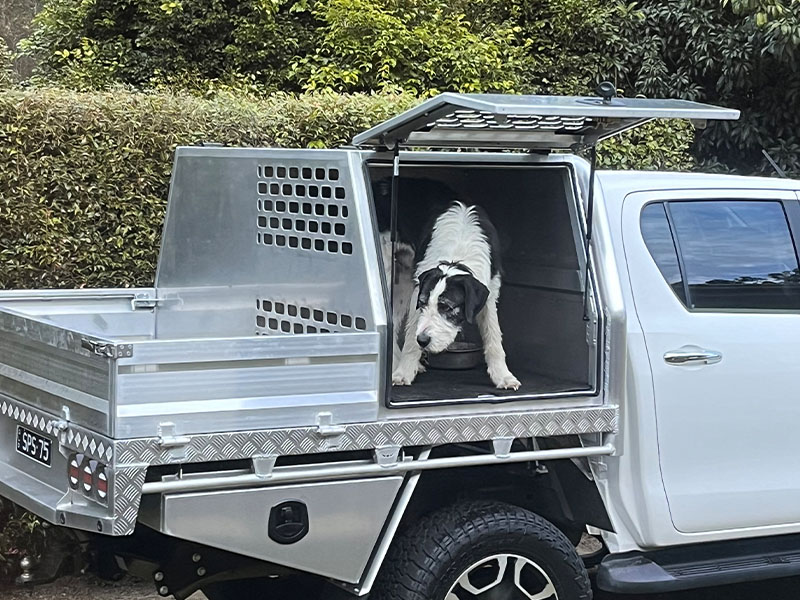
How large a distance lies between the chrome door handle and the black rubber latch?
1637 mm

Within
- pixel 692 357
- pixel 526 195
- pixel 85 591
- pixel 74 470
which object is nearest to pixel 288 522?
pixel 74 470

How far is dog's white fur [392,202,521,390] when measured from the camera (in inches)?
178

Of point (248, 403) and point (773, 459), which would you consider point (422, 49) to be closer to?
point (773, 459)

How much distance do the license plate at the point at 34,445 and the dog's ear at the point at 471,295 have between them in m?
1.69

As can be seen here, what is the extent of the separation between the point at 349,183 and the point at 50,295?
62.3 inches

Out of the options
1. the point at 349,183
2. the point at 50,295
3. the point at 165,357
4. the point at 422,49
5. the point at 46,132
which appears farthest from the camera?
the point at 422,49

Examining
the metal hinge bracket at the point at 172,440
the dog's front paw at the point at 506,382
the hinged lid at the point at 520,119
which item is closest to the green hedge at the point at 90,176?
the hinged lid at the point at 520,119

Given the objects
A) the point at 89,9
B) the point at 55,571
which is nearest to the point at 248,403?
the point at 55,571

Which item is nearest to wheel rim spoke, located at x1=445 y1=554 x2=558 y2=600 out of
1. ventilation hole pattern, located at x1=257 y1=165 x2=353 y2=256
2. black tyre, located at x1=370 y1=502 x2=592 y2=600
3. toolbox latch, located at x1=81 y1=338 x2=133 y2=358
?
black tyre, located at x1=370 y1=502 x2=592 y2=600

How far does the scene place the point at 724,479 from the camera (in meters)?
4.52

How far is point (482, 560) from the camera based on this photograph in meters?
4.09

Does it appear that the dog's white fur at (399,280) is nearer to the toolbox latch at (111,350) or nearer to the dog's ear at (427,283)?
the dog's ear at (427,283)

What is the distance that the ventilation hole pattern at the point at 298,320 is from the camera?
422 centimetres

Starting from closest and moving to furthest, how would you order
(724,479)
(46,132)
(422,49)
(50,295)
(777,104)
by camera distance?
(724,479) → (50,295) → (46,132) → (422,49) → (777,104)
